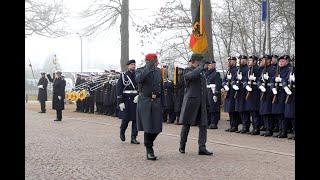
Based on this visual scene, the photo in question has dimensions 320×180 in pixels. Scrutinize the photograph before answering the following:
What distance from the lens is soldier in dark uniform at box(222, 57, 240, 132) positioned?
13.9 m

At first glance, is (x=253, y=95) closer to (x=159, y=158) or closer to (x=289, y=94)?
(x=289, y=94)

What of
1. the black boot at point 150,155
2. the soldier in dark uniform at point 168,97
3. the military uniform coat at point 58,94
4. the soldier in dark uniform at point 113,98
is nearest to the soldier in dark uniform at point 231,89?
the soldier in dark uniform at point 168,97

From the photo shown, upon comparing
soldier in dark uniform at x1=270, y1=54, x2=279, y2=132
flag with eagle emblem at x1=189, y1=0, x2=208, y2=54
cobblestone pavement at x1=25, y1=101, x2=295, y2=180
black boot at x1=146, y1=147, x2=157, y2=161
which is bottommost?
cobblestone pavement at x1=25, y1=101, x2=295, y2=180

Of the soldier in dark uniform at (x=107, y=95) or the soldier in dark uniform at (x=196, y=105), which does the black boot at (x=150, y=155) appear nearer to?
the soldier in dark uniform at (x=196, y=105)

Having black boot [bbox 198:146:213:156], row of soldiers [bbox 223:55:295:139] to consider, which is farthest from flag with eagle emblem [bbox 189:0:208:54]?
black boot [bbox 198:146:213:156]

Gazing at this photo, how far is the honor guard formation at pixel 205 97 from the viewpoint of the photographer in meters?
9.57

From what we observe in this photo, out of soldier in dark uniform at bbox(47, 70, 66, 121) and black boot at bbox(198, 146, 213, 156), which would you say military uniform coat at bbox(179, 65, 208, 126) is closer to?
black boot at bbox(198, 146, 213, 156)

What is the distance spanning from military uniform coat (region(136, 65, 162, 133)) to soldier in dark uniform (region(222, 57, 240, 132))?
4.67m

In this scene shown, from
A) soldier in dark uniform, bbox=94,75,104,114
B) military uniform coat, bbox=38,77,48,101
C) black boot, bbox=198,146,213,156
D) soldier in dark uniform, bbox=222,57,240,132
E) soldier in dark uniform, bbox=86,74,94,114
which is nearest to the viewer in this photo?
black boot, bbox=198,146,213,156

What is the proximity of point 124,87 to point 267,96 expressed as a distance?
3.52 meters

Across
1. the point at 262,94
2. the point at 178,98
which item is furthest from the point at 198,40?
the point at 178,98

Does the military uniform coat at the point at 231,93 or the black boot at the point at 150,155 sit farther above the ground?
the military uniform coat at the point at 231,93

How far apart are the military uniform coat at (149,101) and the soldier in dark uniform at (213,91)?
5.19 m
